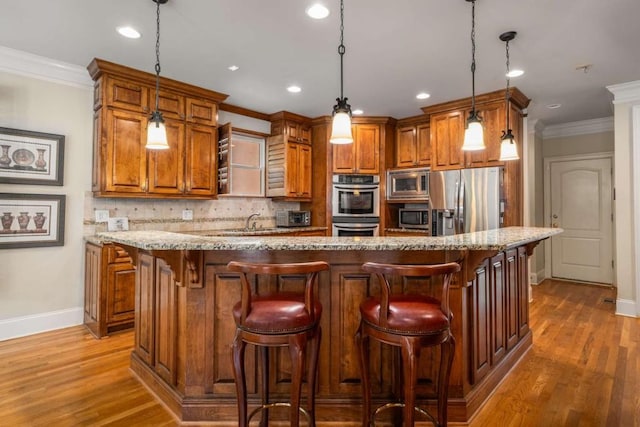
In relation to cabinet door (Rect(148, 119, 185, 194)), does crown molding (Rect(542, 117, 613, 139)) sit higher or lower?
higher

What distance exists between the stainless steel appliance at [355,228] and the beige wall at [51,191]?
3.22m

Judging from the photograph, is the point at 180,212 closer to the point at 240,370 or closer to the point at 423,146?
the point at 240,370

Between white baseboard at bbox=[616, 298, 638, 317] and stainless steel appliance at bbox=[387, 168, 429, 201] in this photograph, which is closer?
white baseboard at bbox=[616, 298, 638, 317]

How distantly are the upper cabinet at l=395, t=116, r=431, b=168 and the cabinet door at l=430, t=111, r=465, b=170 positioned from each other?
358 mm

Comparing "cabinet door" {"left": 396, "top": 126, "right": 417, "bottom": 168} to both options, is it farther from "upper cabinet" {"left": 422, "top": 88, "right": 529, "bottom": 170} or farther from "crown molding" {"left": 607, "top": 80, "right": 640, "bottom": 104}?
"crown molding" {"left": 607, "top": 80, "right": 640, "bottom": 104}

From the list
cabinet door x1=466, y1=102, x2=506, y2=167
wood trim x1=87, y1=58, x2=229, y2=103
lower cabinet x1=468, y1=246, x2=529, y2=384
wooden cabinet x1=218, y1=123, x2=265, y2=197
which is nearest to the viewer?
lower cabinet x1=468, y1=246, x2=529, y2=384

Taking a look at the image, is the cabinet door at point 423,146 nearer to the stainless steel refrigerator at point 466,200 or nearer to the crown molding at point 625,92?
the stainless steel refrigerator at point 466,200

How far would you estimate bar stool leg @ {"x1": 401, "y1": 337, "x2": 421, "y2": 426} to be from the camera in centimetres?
157

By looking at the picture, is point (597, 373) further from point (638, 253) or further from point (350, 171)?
point (350, 171)

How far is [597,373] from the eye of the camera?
259 cm

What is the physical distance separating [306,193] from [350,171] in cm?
75

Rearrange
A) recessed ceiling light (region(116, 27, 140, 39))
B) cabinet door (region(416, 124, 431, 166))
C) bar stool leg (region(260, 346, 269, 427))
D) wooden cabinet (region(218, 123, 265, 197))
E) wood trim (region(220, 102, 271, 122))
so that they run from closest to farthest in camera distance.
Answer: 1. bar stool leg (region(260, 346, 269, 427))
2. recessed ceiling light (region(116, 27, 140, 39))
3. wood trim (region(220, 102, 271, 122))
4. wooden cabinet (region(218, 123, 265, 197))
5. cabinet door (region(416, 124, 431, 166))

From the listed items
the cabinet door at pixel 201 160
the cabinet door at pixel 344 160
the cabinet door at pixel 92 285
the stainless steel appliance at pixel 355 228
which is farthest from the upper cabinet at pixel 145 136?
the stainless steel appliance at pixel 355 228

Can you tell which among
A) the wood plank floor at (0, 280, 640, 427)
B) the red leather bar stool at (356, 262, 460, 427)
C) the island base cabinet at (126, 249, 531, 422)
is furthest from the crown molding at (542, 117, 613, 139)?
the red leather bar stool at (356, 262, 460, 427)
